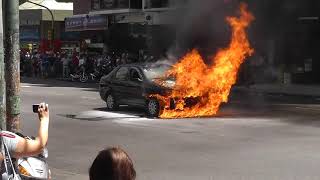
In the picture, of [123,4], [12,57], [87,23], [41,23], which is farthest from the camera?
[41,23]

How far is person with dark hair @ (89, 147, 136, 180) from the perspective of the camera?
2.84 metres

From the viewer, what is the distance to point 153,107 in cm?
1526

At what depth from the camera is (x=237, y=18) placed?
1788 cm

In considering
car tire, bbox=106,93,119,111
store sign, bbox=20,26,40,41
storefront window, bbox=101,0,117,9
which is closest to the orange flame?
car tire, bbox=106,93,119,111

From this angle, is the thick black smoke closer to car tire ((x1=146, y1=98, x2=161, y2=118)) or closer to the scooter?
car tire ((x1=146, y1=98, x2=161, y2=118))

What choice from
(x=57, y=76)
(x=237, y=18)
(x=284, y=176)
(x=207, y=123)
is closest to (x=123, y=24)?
(x=57, y=76)

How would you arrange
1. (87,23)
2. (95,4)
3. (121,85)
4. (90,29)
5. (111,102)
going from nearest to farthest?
(121,85)
(111,102)
(90,29)
(87,23)
(95,4)

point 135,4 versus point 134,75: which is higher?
point 135,4

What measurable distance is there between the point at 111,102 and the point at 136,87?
1.48 meters

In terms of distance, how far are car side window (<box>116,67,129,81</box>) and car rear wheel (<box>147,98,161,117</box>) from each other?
1399mm

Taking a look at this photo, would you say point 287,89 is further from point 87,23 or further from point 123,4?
point 87,23

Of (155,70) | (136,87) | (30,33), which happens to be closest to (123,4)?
(30,33)

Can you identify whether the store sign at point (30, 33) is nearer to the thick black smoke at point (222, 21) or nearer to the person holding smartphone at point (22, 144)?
the thick black smoke at point (222, 21)

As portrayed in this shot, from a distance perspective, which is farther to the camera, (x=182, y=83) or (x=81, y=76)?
(x=81, y=76)
